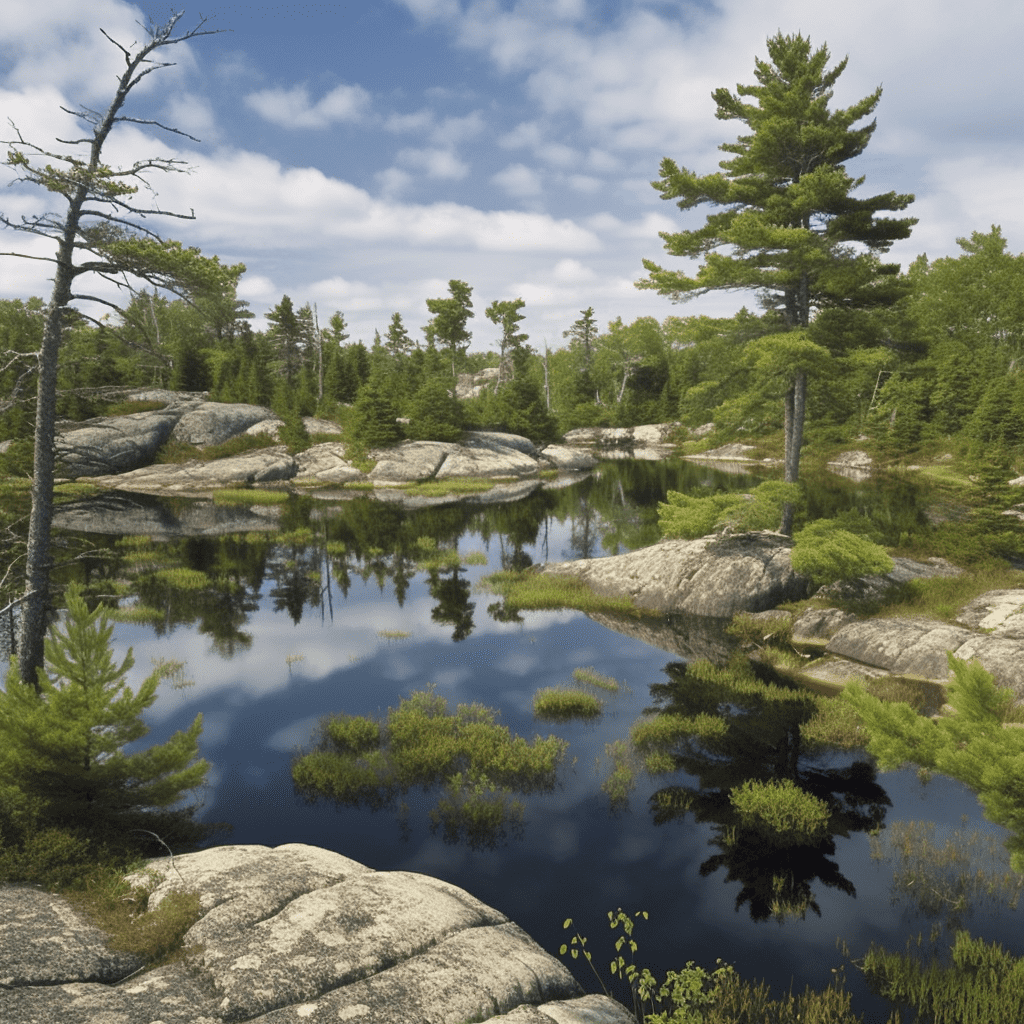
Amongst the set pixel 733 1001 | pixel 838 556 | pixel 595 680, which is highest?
pixel 838 556

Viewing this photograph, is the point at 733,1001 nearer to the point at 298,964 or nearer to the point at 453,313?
the point at 298,964

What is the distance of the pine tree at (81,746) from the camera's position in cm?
772

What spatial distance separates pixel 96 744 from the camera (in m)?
7.95

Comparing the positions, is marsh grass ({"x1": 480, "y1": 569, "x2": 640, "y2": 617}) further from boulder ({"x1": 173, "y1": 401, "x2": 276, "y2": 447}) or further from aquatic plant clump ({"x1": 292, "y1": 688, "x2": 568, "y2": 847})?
boulder ({"x1": 173, "y1": 401, "x2": 276, "y2": 447})

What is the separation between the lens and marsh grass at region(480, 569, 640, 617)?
2322 centimetres

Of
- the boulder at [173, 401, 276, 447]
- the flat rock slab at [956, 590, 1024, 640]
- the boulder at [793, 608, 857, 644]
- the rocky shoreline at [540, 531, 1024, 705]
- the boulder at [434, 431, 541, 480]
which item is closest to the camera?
the rocky shoreline at [540, 531, 1024, 705]

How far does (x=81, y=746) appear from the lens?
777 centimetres

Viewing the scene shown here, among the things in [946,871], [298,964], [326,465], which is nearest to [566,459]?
[326,465]

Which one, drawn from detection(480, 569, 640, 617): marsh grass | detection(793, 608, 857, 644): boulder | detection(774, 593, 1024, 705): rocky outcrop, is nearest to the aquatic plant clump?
detection(774, 593, 1024, 705): rocky outcrop

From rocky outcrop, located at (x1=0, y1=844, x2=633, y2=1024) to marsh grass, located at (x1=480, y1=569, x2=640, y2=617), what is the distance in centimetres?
1593

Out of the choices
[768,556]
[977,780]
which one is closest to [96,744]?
[977,780]

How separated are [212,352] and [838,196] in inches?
2712

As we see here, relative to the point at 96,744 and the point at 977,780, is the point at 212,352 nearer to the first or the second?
the point at 96,744

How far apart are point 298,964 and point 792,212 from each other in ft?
72.6
